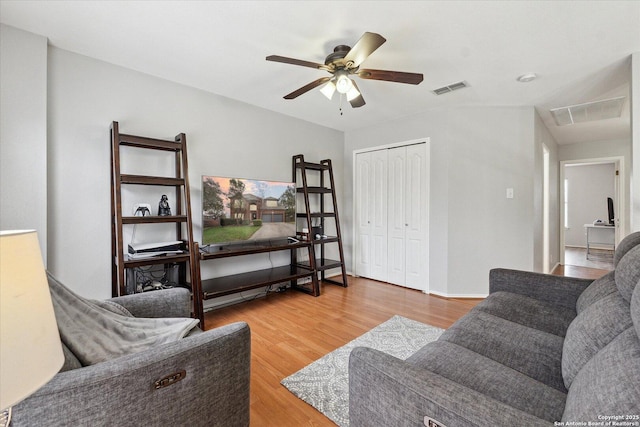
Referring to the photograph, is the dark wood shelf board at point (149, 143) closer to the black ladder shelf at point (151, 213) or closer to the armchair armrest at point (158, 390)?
the black ladder shelf at point (151, 213)

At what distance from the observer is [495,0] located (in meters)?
1.71

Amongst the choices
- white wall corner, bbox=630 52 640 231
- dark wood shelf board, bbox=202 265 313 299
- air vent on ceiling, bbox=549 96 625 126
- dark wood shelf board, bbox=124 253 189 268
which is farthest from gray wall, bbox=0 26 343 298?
air vent on ceiling, bbox=549 96 625 126

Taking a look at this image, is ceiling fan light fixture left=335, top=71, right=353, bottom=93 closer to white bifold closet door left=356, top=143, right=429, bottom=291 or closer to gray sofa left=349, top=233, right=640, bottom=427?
gray sofa left=349, top=233, right=640, bottom=427

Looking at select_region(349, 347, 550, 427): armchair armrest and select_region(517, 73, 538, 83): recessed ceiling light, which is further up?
select_region(517, 73, 538, 83): recessed ceiling light

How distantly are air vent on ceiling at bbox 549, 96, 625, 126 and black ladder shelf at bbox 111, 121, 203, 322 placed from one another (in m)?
4.41

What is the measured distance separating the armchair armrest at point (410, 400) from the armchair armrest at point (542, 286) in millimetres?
1547

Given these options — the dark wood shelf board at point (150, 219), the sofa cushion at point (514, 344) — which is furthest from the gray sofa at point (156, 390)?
the dark wood shelf board at point (150, 219)

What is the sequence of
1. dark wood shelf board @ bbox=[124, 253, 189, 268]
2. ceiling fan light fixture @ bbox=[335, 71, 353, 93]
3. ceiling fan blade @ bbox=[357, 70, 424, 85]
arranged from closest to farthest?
ceiling fan blade @ bbox=[357, 70, 424, 85] → ceiling fan light fixture @ bbox=[335, 71, 353, 93] → dark wood shelf board @ bbox=[124, 253, 189, 268]

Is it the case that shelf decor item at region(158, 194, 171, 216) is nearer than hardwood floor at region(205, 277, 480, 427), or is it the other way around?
hardwood floor at region(205, 277, 480, 427)

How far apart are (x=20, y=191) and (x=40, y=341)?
85.9 inches

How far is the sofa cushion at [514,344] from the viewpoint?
1229mm

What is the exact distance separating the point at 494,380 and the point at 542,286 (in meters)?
1.24

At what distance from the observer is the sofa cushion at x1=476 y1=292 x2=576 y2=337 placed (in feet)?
5.33

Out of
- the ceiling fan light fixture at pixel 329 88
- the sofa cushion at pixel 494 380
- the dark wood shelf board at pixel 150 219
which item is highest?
the ceiling fan light fixture at pixel 329 88
